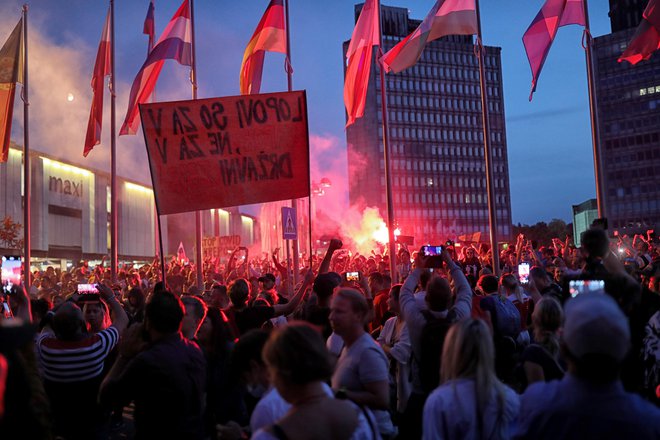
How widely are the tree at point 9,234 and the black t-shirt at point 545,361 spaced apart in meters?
44.7

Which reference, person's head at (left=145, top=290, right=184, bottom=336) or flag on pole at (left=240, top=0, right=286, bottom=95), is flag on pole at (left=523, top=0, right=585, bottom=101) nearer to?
flag on pole at (left=240, top=0, right=286, bottom=95)

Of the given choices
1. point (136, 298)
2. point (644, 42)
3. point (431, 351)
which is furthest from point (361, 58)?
point (431, 351)

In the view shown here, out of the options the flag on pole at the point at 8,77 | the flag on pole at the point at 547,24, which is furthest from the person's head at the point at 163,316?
the flag on pole at the point at 8,77

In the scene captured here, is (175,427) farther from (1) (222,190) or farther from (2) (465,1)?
(2) (465,1)

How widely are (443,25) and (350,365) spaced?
13104 mm

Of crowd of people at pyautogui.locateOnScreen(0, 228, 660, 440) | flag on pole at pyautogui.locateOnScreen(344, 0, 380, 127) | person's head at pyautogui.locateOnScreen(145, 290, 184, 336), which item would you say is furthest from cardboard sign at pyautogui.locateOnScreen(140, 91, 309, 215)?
flag on pole at pyautogui.locateOnScreen(344, 0, 380, 127)

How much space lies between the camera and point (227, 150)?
336 inches

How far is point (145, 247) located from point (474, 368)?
222ft

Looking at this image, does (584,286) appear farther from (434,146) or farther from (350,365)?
(434,146)

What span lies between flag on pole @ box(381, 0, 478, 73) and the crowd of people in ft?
29.8

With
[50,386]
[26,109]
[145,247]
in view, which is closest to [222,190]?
[50,386]

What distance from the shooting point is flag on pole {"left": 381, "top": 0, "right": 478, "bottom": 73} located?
15.9 m

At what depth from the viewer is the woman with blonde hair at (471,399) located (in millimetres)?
3443

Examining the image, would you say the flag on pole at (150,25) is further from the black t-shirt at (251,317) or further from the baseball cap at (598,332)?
the baseball cap at (598,332)
